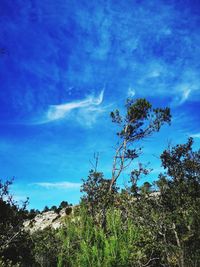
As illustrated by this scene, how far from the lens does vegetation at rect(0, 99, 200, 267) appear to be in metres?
16.1

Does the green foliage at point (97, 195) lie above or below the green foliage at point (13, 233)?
above

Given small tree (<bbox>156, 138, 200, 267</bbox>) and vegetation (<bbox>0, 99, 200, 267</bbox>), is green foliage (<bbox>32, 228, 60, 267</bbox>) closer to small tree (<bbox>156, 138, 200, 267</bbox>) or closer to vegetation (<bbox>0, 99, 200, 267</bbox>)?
vegetation (<bbox>0, 99, 200, 267</bbox>)

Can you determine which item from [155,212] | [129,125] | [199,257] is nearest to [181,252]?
[199,257]

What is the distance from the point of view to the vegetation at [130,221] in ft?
52.7

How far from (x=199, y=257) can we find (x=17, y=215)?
1402cm

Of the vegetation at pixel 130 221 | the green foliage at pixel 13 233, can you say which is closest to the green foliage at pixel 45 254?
the vegetation at pixel 130 221

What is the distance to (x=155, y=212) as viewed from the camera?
31.6 meters

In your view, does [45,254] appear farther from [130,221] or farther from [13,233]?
[130,221]

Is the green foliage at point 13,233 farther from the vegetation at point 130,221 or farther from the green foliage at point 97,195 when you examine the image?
the green foliage at point 97,195

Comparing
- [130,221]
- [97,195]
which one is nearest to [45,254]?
[97,195]

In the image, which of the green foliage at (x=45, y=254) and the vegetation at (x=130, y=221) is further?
the green foliage at (x=45, y=254)

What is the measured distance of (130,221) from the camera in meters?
17.0

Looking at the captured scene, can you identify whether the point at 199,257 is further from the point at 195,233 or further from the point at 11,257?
the point at 11,257

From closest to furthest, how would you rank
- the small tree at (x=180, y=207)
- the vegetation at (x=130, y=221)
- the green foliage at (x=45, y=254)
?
the vegetation at (x=130, y=221) → the small tree at (x=180, y=207) → the green foliage at (x=45, y=254)
